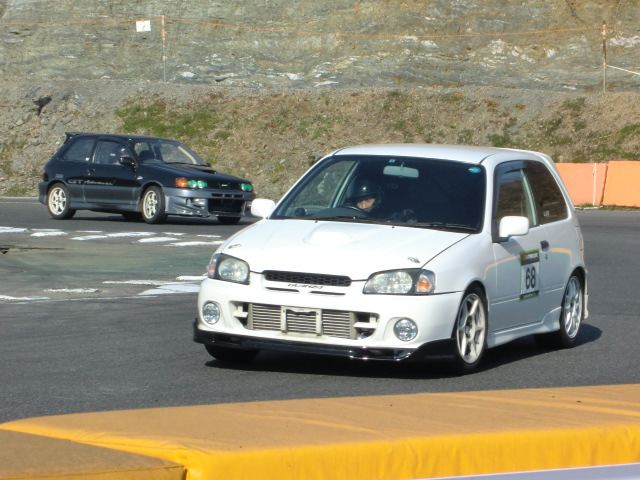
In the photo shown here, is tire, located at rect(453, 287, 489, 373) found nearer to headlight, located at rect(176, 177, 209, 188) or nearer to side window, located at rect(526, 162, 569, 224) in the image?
side window, located at rect(526, 162, 569, 224)

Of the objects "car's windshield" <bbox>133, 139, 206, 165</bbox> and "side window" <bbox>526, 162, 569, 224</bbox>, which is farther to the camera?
"car's windshield" <bbox>133, 139, 206, 165</bbox>

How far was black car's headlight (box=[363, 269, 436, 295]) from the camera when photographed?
8820 millimetres

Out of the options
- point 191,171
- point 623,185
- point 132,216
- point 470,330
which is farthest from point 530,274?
point 623,185

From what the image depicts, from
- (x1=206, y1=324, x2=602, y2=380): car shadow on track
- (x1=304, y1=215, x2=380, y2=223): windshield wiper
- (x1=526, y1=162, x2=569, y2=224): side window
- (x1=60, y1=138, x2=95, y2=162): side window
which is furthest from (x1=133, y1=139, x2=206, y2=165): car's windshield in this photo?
(x1=304, y1=215, x2=380, y2=223): windshield wiper

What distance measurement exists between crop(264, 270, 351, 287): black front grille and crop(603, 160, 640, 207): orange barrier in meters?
25.3

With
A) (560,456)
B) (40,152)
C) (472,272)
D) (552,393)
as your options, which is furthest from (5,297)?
(40,152)

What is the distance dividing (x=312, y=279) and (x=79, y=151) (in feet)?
62.7

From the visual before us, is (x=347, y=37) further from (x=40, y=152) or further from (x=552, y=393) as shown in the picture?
(x=552, y=393)

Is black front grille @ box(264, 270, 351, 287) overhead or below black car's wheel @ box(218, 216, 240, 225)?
overhead

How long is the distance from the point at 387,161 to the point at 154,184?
16.0m

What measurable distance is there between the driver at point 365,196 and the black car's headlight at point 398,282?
112cm

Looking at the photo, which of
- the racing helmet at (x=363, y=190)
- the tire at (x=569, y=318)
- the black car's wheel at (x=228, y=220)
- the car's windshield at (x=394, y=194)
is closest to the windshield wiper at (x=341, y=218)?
the car's windshield at (x=394, y=194)

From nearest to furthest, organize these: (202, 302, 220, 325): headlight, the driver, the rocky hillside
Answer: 1. (202, 302, 220, 325): headlight
2. the driver
3. the rocky hillside

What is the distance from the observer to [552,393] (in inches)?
219
